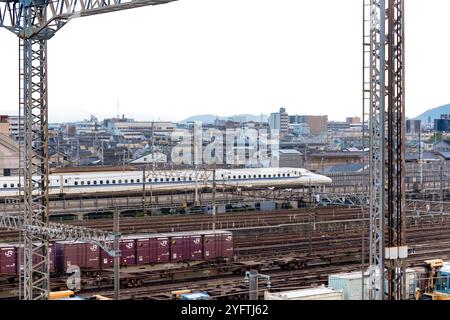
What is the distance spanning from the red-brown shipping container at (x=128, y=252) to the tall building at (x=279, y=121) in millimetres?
48755

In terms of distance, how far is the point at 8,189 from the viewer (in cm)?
2273

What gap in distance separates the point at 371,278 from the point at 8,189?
18.3 m

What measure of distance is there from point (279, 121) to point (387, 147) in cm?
6130

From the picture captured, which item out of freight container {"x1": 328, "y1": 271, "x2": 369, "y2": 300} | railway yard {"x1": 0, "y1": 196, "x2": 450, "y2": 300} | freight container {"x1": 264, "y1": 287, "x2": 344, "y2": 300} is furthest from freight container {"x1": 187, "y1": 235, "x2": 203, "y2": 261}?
freight container {"x1": 264, "y1": 287, "x2": 344, "y2": 300}

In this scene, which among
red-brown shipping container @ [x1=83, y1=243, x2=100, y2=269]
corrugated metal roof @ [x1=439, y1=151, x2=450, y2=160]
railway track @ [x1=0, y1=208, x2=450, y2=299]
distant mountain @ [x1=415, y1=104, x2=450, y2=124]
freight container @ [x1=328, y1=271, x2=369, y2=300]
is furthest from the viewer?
distant mountain @ [x1=415, y1=104, x2=450, y2=124]

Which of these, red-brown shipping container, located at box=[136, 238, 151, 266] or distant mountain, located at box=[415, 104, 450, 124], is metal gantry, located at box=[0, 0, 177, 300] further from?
distant mountain, located at box=[415, 104, 450, 124]

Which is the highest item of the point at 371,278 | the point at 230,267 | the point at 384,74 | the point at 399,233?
the point at 384,74

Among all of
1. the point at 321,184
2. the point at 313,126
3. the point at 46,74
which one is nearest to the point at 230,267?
the point at 46,74

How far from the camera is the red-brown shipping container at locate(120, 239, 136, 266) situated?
13.7 meters

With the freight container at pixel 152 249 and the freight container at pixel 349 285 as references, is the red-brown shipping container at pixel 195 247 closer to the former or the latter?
the freight container at pixel 152 249

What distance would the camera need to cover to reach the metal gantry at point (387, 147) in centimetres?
596

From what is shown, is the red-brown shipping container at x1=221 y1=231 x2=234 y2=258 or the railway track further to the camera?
the red-brown shipping container at x1=221 y1=231 x2=234 y2=258

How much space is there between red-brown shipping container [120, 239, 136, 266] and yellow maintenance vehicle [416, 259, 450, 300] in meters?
5.41
